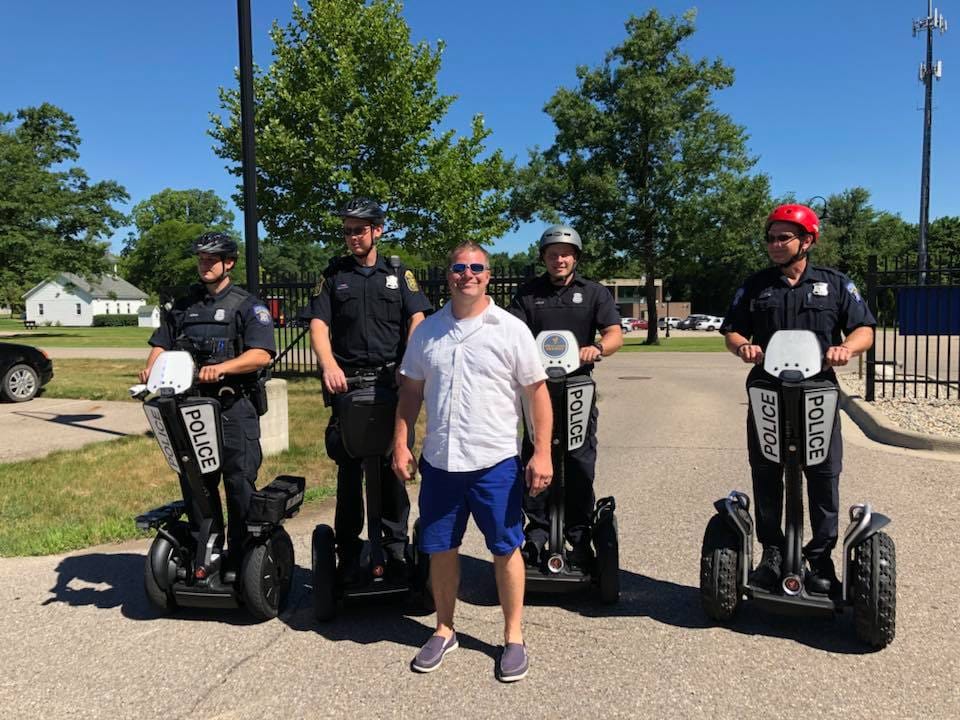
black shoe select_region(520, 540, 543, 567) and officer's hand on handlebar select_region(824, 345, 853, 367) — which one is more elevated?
officer's hand on handlebar select_region(824, 345, 853, 367)

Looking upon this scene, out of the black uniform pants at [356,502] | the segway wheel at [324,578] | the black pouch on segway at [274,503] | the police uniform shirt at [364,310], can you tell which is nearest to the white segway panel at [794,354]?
the police uniform shirt at [364,310]

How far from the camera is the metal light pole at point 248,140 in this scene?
709 cm

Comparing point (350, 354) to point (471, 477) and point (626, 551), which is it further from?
point (626, 551)

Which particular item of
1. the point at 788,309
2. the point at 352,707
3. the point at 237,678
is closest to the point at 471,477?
the point at 352,707

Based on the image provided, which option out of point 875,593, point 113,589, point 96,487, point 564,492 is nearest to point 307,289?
point 96,487

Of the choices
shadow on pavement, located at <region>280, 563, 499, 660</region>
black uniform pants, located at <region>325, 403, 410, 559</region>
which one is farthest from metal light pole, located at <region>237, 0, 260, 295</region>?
shadow on pavement, located at <region>280, 563, 499, 660</region>

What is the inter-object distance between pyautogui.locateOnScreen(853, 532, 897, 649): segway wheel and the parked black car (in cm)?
1202

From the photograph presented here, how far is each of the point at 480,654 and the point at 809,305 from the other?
7.19 ft

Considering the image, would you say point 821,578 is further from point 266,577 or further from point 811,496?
point 266,577

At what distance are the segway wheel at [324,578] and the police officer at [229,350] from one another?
43 cm

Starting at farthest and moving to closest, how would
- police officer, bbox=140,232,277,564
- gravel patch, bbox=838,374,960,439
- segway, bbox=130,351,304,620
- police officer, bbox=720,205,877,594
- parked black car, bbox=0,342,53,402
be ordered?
parked black car, bbox=0,342,53,402, gravel patch, bbox=838,374,960,439, police officer, bbox=140,232,277,564, segway, bbox=130,351,304,620, police officer, bbox=720,205,877,594

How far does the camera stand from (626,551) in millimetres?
4566

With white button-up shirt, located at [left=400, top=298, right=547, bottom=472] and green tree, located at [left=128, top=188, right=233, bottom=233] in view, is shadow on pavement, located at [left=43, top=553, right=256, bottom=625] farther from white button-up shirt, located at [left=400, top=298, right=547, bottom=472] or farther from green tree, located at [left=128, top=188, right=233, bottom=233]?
green tree, located at [left=128, top=188, right=233, bottom=233]

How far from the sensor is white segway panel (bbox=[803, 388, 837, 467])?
315cm
